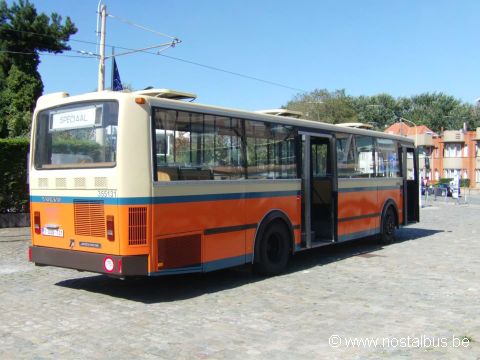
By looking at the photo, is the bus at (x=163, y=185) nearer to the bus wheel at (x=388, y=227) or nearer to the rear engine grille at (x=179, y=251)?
the rear engine grille at (x=179, y=251)

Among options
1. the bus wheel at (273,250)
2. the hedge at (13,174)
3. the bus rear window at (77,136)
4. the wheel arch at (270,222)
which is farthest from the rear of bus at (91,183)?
the hedge at (13,174)

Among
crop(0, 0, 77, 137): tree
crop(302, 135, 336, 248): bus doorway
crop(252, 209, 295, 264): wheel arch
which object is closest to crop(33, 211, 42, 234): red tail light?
crop(252, 209, 295, 264): wheel arch

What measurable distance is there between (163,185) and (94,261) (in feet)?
4.56

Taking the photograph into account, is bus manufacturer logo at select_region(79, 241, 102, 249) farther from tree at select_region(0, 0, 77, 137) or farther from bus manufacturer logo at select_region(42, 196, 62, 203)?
tree at select_region(0, 0, 77, 137)

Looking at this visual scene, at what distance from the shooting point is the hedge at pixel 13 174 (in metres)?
16.3

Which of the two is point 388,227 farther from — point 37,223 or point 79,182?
point 37,223

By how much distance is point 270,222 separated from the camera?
372 inches

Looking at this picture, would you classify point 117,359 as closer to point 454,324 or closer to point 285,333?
point 285,333

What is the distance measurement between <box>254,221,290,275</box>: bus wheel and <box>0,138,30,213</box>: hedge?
10150 mm

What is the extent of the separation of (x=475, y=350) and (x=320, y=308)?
2.17 metres

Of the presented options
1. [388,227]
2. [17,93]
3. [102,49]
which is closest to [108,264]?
[388,227]

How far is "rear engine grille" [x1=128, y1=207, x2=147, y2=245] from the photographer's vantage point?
23.3 feet

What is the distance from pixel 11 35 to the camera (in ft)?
96.7

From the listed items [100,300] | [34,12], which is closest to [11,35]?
[34,12]
